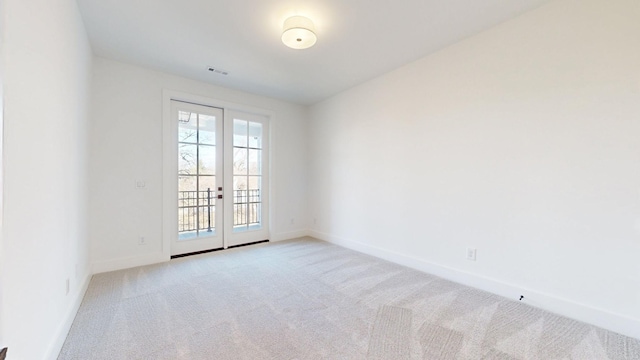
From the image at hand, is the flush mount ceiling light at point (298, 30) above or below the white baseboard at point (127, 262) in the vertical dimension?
above

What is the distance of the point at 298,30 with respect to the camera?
87.3 inches

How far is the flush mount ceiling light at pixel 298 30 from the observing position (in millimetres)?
2205

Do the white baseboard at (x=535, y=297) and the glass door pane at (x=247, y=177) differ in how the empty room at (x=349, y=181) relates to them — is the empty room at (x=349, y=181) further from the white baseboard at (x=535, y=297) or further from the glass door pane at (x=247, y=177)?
the glass door pane at (x=247, y=177)

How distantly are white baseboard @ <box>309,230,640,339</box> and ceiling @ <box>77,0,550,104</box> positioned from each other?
2461 mm

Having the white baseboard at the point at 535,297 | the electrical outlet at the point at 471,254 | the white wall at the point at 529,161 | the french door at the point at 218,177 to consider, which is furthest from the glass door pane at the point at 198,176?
the electrical outlet at the point at 471,254

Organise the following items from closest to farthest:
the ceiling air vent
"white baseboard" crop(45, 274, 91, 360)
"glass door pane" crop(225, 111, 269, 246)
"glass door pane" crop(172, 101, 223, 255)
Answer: "white baseboard" crop(45, 274, 91, 360) < the ceiling air vent < "glass door pane" crop(172, 101, 223, 255) < "glass door pane" crop(225, 111, 269, 246)

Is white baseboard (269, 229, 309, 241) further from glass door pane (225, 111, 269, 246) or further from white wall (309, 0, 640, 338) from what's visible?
white wall (309, 0, 640, 338)

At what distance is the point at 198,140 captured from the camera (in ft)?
12.4

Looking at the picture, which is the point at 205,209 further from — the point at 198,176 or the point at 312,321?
the point at 312,321

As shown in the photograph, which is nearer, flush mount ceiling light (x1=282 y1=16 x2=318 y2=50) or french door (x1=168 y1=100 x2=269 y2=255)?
flush mount ceiling light (x1=282 y1=16 x2=318 y2=50)

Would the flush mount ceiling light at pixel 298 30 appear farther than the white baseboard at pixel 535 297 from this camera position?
Yes

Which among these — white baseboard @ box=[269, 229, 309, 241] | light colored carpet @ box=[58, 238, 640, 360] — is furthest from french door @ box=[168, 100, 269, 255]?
light colored carpet @ box=[58, 238, 640, 360]

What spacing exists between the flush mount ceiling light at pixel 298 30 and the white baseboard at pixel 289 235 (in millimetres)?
3167

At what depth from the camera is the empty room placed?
1626mm
